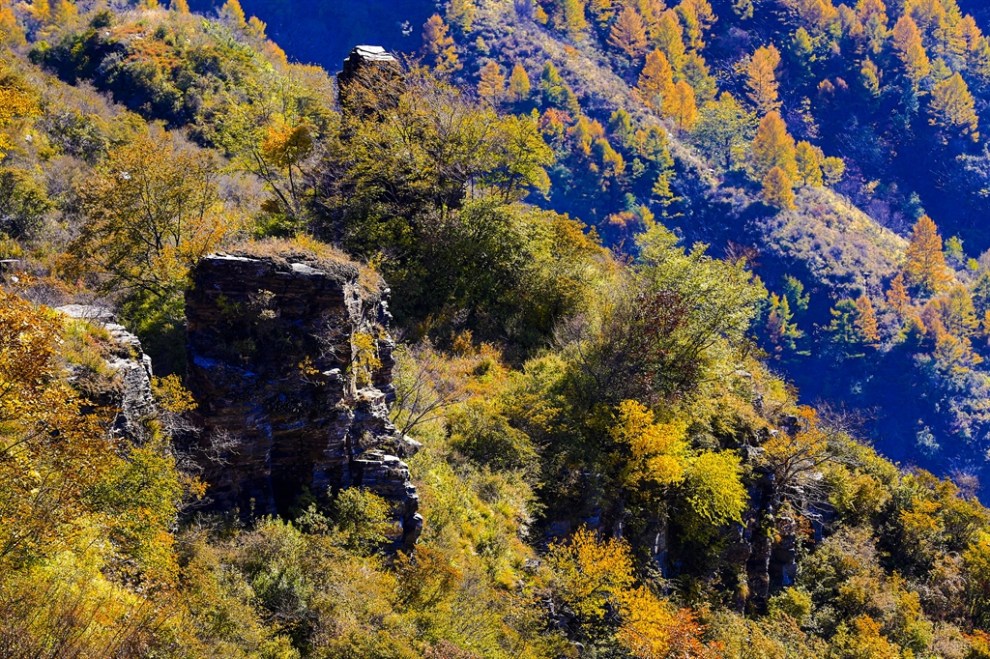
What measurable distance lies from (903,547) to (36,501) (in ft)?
119

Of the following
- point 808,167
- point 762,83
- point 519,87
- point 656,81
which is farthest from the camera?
Answer: point 762,83

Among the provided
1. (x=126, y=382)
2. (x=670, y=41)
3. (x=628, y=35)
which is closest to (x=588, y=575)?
(x=126, y=382)

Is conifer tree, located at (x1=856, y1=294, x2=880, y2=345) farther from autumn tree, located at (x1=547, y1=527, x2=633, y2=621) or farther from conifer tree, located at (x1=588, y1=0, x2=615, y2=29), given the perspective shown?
autumn tree, located at (x1=547, y1=527, x2=633, y2=621)

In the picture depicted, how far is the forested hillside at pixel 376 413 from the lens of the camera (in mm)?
15977

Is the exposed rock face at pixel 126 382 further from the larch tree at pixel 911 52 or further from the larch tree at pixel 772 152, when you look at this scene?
the larch tree at pixel 911 52

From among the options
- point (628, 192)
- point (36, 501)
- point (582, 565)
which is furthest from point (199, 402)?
point (628, 192)

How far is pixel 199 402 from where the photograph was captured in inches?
781

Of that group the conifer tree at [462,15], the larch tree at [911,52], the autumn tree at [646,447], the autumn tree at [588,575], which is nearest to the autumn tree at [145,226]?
the autumn tree at [588,575]

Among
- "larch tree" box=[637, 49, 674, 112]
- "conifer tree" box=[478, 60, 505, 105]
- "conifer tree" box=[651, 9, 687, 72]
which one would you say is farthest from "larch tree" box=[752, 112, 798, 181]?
"conifer tree" box=[478, 60, 505, 105]

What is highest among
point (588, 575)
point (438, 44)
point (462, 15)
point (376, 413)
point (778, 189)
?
point (462, 15)

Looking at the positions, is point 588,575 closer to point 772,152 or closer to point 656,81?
point 772,152

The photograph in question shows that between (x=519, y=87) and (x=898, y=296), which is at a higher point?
(x=519, y=87)

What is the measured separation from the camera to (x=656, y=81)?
170 m

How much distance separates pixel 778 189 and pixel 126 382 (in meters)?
146
